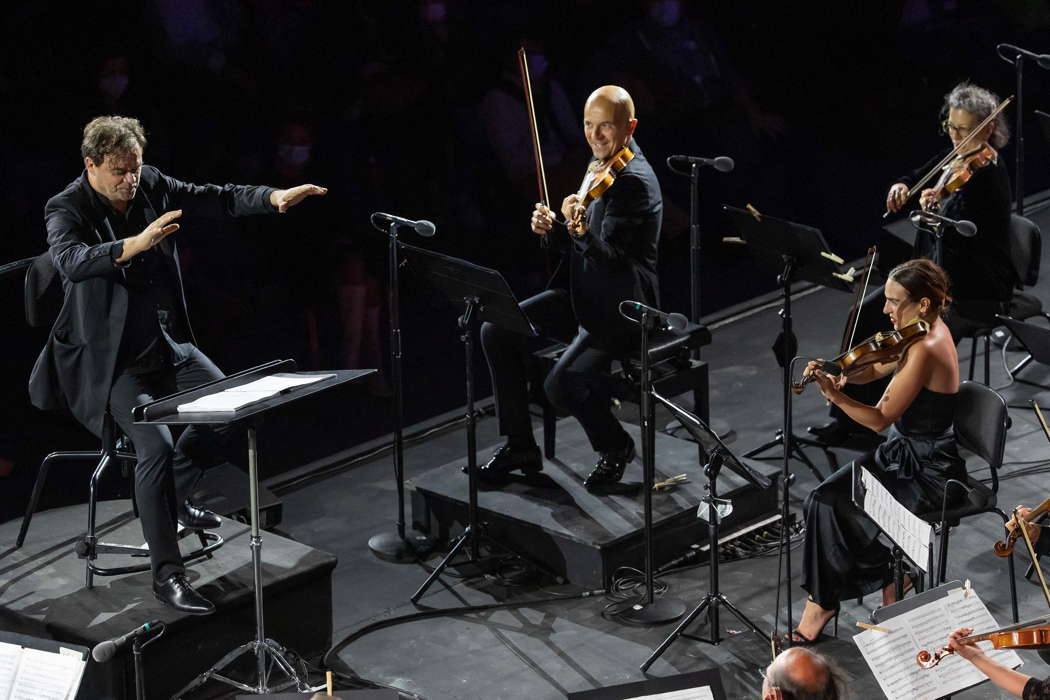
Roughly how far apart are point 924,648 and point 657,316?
167 centimetres

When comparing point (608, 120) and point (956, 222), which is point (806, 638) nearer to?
point (956, 222)

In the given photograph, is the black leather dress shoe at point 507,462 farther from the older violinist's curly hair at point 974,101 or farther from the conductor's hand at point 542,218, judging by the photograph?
the older violinist's curly hair at point 974,101

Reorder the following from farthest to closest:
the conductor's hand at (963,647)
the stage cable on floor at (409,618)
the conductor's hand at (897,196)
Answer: the conductor's hand at (897,196) → the stage cable on floor at (409,618) → the conductor's hand at (963,647)

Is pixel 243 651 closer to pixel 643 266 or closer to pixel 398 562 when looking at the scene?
pixel 398 562

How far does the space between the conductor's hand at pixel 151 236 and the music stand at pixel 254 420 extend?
50 cm

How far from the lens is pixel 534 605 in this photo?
6.11 meters

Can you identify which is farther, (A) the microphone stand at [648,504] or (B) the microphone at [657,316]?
(A) the microphone stand at [648,504]

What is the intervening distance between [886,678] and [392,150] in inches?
161

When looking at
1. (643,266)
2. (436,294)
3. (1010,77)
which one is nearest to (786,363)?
(643,266)

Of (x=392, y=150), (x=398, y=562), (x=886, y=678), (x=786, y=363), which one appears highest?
(x=392, y=150)

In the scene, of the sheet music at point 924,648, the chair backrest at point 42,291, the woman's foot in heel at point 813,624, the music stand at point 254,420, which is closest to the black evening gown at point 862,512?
the woman's foot in heel at point 813,624

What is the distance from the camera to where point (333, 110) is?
23.2ft

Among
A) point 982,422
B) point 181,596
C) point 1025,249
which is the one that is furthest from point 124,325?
point 1025,249

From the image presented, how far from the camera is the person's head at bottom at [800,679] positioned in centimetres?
355
